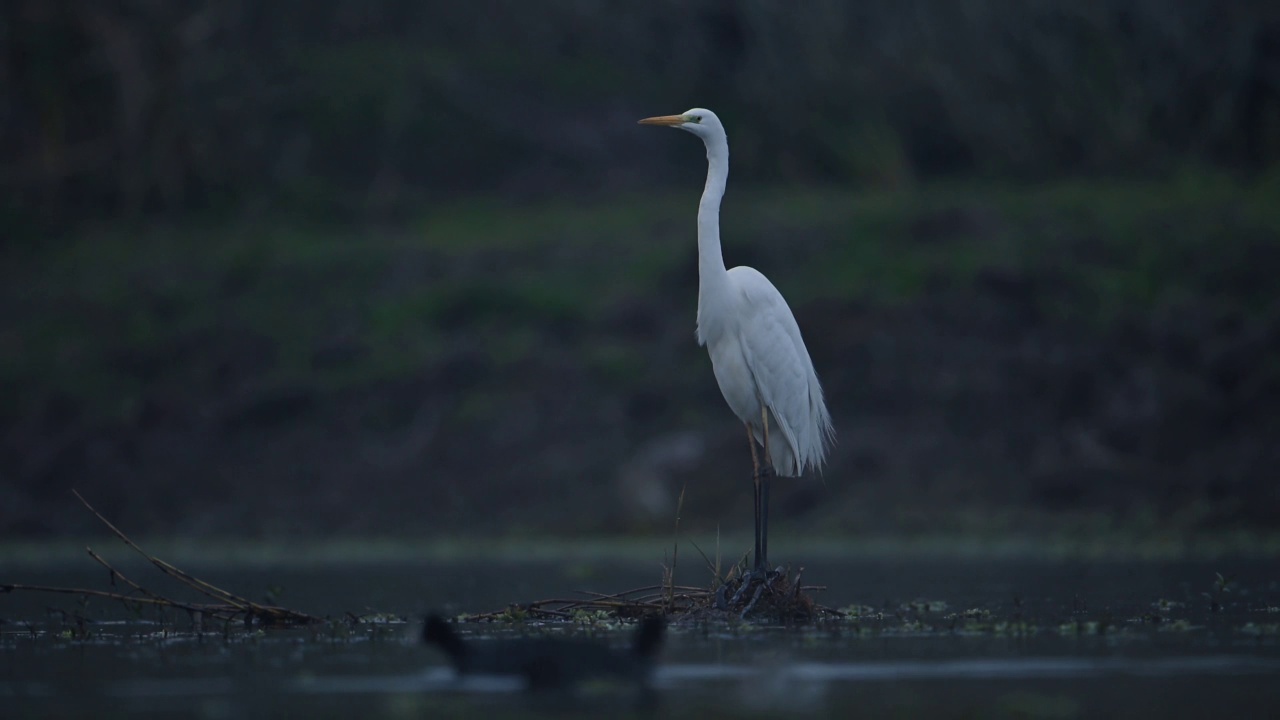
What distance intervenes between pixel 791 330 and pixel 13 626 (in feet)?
15.6

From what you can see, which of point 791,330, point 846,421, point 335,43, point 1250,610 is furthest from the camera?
point 335,43

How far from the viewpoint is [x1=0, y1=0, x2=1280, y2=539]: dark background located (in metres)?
20.6

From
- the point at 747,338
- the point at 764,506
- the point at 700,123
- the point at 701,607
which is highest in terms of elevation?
the point at 700,123

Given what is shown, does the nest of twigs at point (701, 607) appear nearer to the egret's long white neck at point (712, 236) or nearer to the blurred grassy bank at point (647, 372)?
the egret's long white neck at point (712, 236)

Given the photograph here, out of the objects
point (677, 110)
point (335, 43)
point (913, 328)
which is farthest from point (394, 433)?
point (335, 43)

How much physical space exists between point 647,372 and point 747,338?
11773 mm

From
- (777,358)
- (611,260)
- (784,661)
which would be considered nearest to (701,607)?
(777,358)

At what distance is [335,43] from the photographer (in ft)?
110

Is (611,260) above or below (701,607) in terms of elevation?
above

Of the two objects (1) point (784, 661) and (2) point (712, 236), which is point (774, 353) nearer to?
(2) point (712, 236)

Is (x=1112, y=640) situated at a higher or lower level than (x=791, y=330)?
lower

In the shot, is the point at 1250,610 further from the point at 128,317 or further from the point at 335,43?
the point at 335,43

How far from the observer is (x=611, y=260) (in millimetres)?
25578

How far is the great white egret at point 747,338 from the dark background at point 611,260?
8.45 meters
